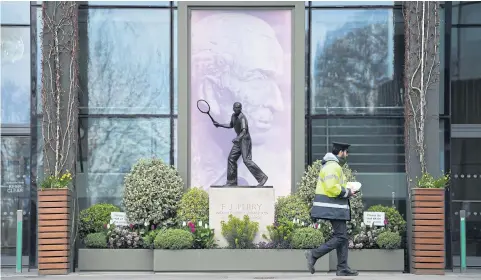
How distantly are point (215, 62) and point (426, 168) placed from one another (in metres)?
4.41

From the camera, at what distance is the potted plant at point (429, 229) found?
16188 mm

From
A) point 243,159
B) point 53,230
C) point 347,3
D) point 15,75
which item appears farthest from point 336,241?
point 15,75

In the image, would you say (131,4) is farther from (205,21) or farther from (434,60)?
(434,60)

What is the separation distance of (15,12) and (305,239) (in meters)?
7.44

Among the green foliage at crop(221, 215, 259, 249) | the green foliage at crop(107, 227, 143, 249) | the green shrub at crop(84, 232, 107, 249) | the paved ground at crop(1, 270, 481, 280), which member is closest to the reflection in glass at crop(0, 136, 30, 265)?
the paved ground at crop(1, 270, 481, 280)

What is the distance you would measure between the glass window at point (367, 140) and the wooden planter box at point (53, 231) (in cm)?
489

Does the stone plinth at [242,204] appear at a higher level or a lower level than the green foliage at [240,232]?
higher

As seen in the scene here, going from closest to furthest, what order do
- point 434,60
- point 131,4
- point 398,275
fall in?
point 398,275 → point 434,60 → point 131,4

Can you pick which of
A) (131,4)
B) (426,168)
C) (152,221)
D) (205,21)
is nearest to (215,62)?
(205,21)

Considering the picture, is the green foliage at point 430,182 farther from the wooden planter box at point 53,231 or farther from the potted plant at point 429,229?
the wooden planter box at point 53,231

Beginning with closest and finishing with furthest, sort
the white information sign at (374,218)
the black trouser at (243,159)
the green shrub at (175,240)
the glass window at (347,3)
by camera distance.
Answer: the green shrub at (175,240)
the black trouser at (243,159)
the white information sign at (374,218)
the glass window at (347,3)

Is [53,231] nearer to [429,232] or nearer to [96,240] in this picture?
[96,240]

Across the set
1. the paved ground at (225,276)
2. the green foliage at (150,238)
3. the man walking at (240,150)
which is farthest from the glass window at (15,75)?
the man walking at (240,150)

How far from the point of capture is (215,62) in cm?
1780
